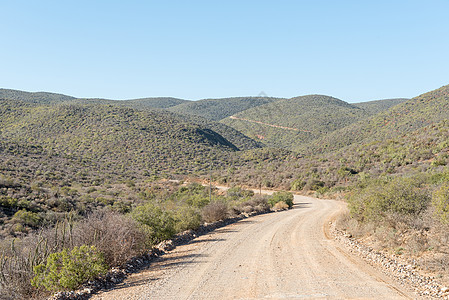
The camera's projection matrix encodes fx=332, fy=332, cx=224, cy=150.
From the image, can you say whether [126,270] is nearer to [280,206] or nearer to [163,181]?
[280,206]

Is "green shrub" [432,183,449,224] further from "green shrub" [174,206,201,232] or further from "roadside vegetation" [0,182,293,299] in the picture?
"green shrub" [174,206,201,232]

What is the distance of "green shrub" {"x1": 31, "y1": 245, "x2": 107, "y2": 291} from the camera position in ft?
22.5

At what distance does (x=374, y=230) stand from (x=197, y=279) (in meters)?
7.99

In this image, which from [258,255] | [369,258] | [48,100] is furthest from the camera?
[48,100]

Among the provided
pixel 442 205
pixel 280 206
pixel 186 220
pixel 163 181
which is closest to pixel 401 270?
pixel 442 205

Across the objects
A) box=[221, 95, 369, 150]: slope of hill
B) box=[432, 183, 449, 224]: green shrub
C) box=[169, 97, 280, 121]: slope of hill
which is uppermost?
box=[169, 97, 280, 121]: slope of hill

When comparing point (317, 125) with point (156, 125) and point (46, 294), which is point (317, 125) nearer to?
point (156, 125)

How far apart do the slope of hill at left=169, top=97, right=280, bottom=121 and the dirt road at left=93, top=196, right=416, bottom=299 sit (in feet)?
404

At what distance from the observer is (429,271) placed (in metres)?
8.24

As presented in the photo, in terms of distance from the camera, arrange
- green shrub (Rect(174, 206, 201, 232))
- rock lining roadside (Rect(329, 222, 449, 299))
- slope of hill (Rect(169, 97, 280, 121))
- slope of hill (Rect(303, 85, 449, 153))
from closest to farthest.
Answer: rock lining roadside (Rect(329, 222, 449, 299)), green shrub (Rect(174, 206, 201, 232)), slope of hill (Rect(303, 85, 449, 153)), slope of hill (Rect(169, 97, 280, 121))

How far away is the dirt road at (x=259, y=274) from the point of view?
7109 millimetres

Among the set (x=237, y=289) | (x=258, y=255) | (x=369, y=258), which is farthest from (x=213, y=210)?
(x=237, y=289)

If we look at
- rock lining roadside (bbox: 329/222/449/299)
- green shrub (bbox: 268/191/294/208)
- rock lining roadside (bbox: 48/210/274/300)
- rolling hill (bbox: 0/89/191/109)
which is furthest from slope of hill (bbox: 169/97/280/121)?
rock lining roadside (bbox: 329/222/449/299)

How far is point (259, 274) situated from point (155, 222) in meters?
5.76
